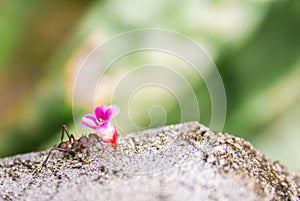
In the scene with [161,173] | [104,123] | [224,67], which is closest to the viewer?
[161,173]

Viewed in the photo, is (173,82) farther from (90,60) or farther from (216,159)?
(216,159)

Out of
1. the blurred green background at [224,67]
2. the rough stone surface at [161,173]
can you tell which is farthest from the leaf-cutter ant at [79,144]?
the blurred green background at [224,67]

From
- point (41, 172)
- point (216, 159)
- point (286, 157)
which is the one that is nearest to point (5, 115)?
point (286, 157)

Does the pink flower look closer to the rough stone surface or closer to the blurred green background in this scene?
the rough stone surface

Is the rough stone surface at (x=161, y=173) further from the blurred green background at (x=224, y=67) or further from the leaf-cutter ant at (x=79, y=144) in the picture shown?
the blurred green background at (x=224, y=67)

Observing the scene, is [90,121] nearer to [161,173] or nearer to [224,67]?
[161,173]

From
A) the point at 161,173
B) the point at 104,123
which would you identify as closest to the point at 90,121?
the point at 104,123
